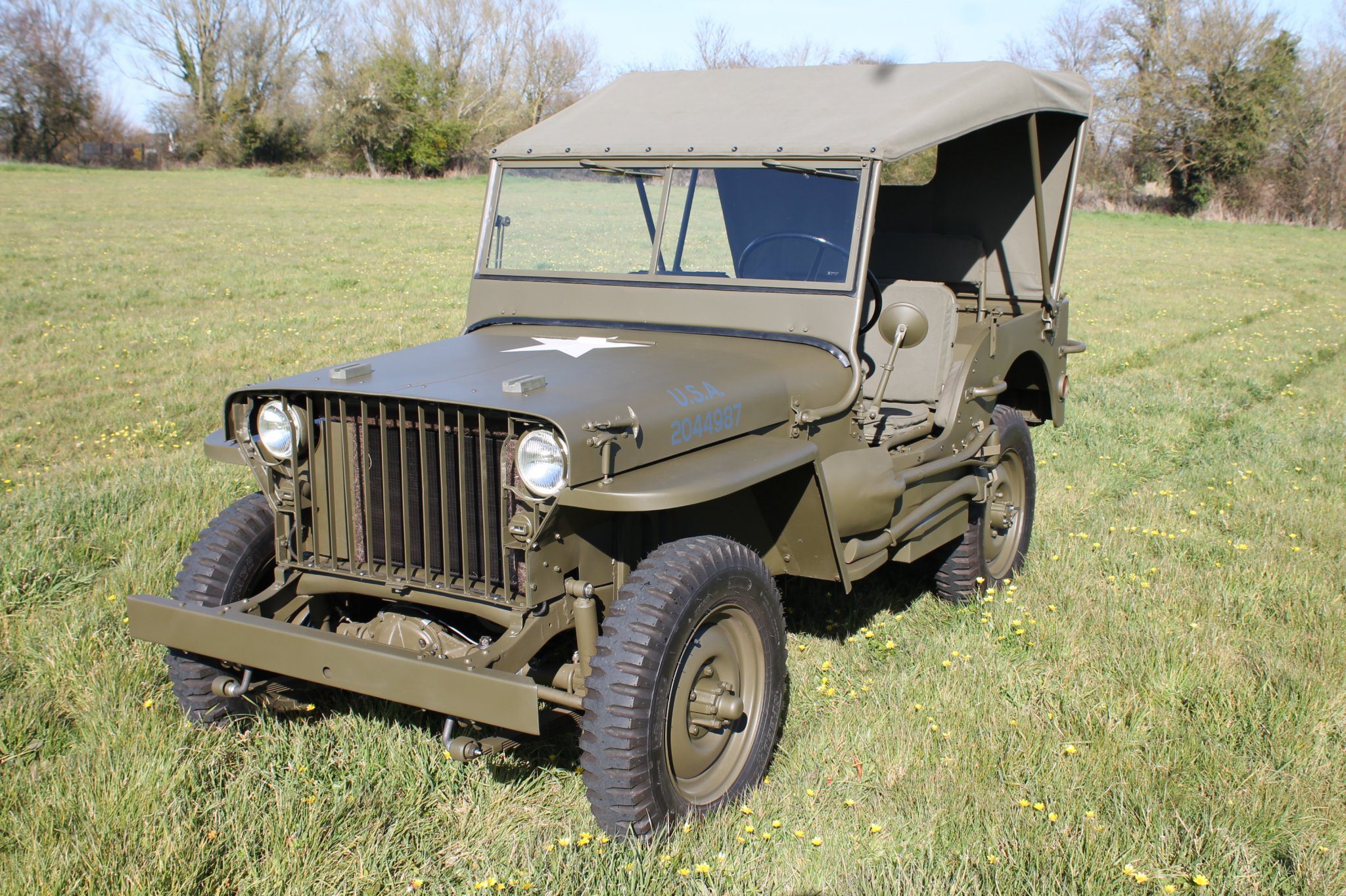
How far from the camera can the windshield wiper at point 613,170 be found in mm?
4180

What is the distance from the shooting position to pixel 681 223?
4195mm

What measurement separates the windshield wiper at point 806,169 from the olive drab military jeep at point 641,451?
1cm

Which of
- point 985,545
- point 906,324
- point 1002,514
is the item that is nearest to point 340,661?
point 906,324

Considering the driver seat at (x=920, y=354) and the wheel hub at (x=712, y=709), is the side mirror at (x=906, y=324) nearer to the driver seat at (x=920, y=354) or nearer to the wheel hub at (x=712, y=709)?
the driver seat at (x=920, y=354)

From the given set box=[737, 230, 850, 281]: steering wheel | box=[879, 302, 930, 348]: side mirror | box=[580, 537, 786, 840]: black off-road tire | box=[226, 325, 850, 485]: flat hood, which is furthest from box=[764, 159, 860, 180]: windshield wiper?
box=[580, 537, 786, 840]: black off-road tire

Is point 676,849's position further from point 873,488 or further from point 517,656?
point 873,488

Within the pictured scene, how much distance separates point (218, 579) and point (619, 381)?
1363mm

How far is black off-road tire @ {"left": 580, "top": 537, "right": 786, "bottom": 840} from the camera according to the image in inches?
111

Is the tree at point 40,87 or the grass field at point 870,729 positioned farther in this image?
the tree at point 40,87

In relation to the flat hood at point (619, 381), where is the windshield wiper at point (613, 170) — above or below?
above

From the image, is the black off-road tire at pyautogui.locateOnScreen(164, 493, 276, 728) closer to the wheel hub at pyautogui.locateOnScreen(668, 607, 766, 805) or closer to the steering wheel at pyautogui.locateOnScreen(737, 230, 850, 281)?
the wheel hub at pyautogui.locateOnScreen(668, 607, 766, 805)

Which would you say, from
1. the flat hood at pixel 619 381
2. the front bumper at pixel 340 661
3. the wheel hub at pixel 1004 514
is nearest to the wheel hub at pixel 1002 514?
the wheel hub at pixel 1004 514

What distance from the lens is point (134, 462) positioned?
6395mm

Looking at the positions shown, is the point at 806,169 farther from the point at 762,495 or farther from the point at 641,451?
the point at 641,451
